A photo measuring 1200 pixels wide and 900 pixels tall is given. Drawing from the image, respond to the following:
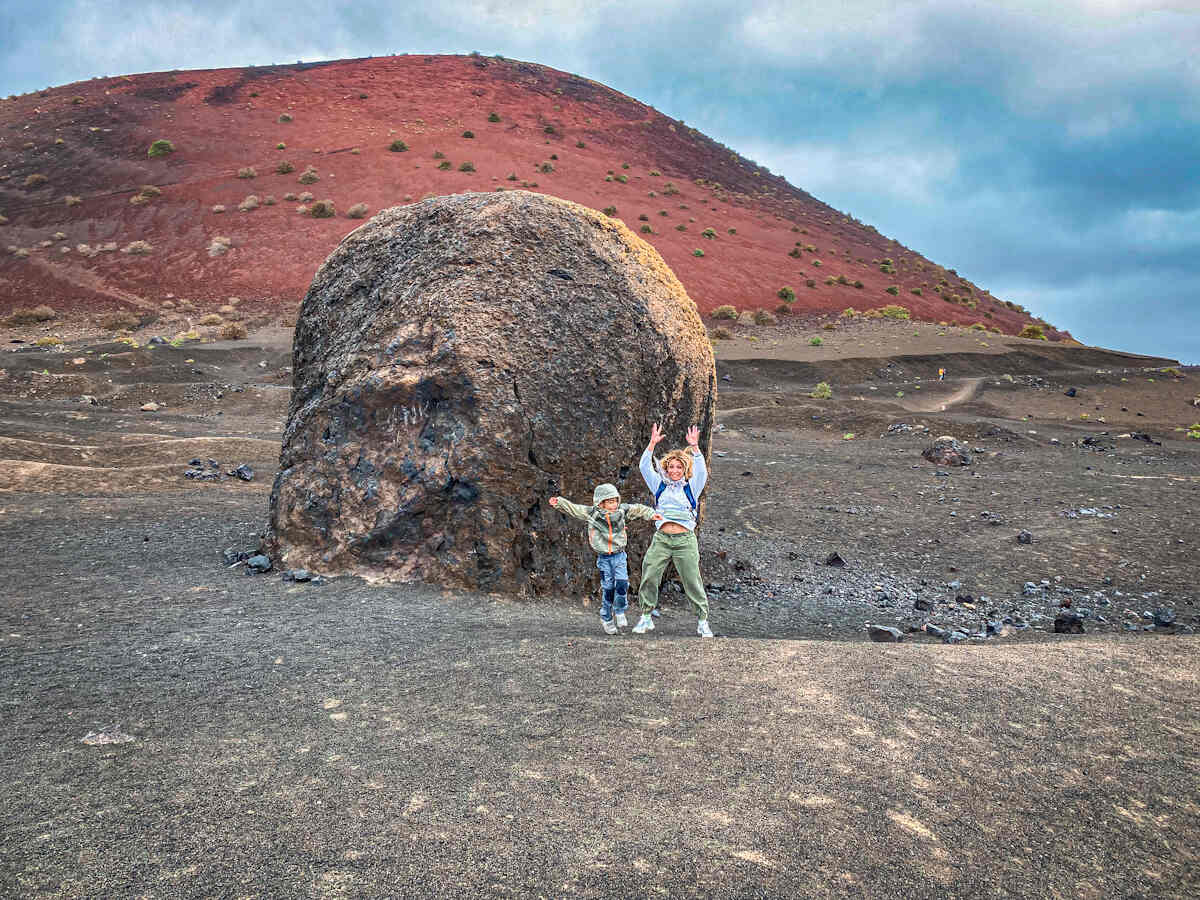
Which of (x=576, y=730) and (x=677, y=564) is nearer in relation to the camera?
(x=576, y=730)

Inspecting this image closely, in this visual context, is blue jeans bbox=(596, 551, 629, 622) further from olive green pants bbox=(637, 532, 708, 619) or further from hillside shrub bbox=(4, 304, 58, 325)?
hillside shrub bbox=(4, 304, 58, 325)

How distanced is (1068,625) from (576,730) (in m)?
4.89

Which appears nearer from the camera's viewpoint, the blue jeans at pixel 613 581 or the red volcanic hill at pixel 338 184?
the blue jeans at pixel 613 581

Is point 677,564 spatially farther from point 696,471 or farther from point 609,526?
point 696,471

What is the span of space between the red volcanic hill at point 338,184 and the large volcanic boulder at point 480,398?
2907 centimetres

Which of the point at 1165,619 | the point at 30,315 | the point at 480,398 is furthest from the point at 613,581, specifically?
the point at 30,315

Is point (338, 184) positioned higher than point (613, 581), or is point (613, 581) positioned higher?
point (338, 184)

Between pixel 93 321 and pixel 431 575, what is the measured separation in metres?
32.5

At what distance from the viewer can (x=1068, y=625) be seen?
6.00m

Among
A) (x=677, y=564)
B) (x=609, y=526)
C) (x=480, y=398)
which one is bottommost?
(x=677, y=564)

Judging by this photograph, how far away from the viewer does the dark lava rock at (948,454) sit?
13422 mm

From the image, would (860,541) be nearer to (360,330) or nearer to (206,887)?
(360,330)

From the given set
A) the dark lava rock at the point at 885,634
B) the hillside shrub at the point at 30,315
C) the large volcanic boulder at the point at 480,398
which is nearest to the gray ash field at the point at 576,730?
the large volcanic boulder at the point at 480,398

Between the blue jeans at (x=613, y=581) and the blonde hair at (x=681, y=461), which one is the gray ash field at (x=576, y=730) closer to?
the blue jeans at (x=613, y=581)
